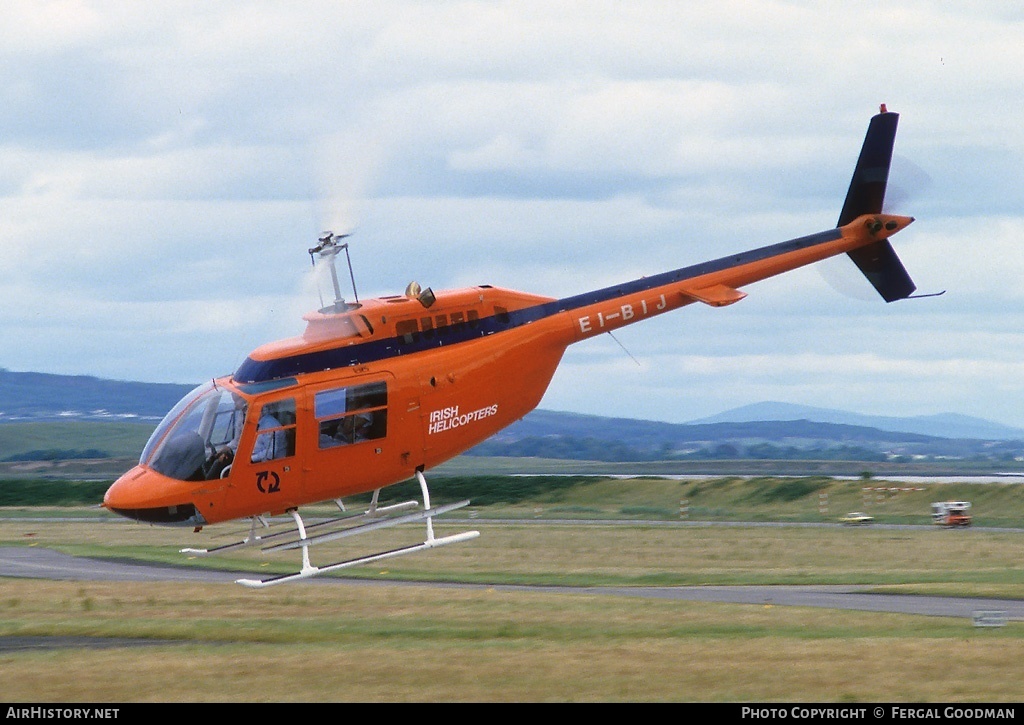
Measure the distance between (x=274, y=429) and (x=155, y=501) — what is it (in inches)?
87.4

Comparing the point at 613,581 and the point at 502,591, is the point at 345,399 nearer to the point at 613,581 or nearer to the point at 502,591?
the point at 502,591

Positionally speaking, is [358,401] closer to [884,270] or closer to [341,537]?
[341,537]

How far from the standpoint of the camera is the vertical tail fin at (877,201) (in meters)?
28.0

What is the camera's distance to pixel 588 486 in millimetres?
82375

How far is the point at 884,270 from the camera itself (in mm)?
28125

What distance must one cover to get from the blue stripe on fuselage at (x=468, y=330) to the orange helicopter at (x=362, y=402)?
24 millimetres

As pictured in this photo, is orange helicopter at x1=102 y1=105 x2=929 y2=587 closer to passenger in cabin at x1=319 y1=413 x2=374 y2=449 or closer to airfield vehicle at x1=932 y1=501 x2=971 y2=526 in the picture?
passenger in cabin at x1=319 y1=413 x2=374 y2=449

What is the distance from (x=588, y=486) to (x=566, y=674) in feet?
204

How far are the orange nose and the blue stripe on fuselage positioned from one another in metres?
2.07

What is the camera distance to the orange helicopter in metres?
22.2

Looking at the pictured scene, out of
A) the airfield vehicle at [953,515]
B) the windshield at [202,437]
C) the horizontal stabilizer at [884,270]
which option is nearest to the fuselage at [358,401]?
the windshield at [202,437]

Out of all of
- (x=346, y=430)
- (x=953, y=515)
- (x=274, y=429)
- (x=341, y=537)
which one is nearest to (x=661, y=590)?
(x=346, y=430)

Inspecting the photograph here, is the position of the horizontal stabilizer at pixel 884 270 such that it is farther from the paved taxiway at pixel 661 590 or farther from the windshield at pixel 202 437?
the windshield at pixel 202 437

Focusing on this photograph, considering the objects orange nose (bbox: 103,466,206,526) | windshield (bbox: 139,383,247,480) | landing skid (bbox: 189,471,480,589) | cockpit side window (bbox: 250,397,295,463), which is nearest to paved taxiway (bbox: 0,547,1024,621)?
landing skid (bbox: 189,471,480,589)
